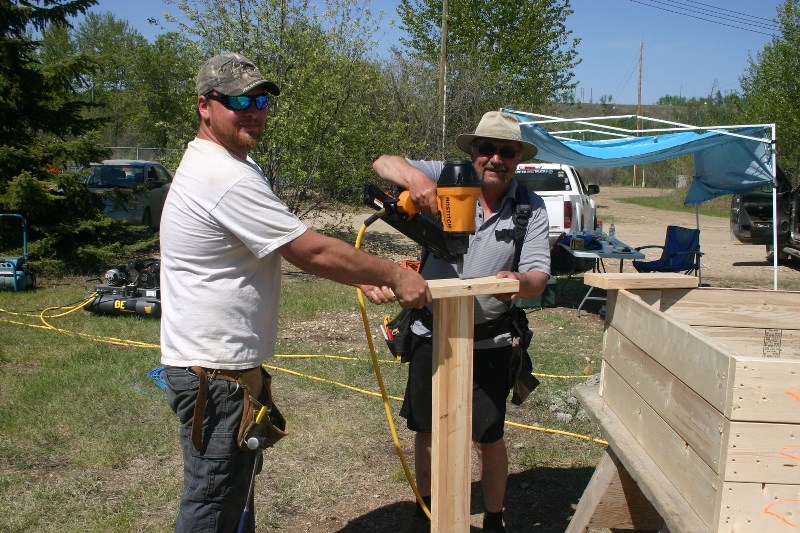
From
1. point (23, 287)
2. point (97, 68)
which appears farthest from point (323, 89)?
point (23, 287)

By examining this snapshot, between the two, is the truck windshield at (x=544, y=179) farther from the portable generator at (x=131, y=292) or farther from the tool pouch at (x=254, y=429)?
the tool pouch at (x=254, y=429)

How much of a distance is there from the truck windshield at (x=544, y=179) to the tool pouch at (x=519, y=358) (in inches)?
388

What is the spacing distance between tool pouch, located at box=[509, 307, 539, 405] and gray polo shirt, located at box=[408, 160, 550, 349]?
59mm

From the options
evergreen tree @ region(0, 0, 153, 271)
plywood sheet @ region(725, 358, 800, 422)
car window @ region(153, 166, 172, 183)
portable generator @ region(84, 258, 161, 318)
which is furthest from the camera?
car window @ region(153, 166, 172, 183)

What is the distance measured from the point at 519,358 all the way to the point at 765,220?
11.1 meters

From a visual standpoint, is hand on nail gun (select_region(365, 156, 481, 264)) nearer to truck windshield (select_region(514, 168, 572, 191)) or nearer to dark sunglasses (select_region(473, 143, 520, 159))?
dark sunglasses (select_region(473, 143, 520, 159))

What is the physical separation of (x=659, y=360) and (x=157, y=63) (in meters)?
32.4

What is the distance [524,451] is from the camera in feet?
15.1

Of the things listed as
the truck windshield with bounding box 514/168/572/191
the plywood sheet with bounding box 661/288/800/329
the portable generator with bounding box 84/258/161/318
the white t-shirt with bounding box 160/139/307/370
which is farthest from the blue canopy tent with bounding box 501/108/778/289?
the white t-shirt with bounding box 160/139/307/370

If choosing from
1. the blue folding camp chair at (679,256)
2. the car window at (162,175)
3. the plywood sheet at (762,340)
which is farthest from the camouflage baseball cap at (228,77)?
the car window at (162,175)

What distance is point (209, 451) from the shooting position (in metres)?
2.39

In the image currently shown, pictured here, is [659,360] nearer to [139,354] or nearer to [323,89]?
[139,354]

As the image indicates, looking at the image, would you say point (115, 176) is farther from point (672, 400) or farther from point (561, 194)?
point (672, 400)

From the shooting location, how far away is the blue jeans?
2391 mm
